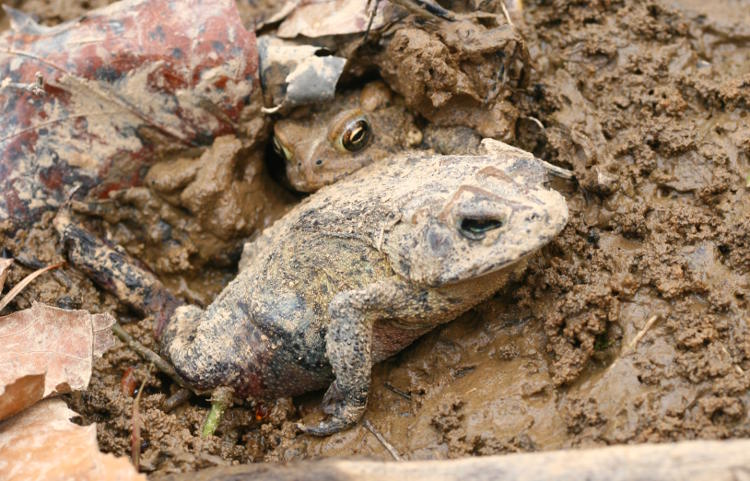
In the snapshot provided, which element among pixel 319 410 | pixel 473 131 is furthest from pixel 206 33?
pixel 319 410

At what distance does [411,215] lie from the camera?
3.49m

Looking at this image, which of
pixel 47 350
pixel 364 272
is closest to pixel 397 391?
pixel 364 272

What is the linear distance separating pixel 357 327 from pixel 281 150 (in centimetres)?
149

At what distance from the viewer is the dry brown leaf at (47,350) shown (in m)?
3.43

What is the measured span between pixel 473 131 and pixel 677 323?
156cm

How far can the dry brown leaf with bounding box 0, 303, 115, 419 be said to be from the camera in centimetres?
343

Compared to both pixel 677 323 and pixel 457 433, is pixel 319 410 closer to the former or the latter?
pixel 457 433

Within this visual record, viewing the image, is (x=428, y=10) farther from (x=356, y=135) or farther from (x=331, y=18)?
(x=356, y=135)

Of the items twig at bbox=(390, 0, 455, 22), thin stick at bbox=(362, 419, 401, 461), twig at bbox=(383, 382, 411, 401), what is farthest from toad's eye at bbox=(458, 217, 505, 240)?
twig at bbox=(390, 0, 455, 22)

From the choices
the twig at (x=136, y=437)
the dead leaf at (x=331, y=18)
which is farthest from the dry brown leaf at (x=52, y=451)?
the dead leaf at (x=331, y=18)

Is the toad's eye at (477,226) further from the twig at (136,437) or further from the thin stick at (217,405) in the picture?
the twig at (136,437)

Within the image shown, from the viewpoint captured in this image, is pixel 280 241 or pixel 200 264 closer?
pixel 280 241

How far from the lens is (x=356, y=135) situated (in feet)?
14.2

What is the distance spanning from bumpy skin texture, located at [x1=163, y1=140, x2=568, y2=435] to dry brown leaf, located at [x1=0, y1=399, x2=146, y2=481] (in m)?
0.81
